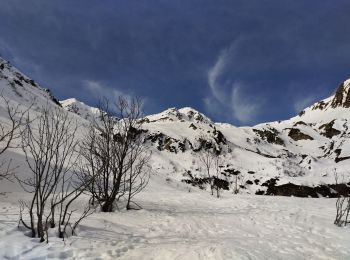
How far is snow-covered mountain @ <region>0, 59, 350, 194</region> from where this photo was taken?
1107 inches

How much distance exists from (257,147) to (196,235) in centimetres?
3519

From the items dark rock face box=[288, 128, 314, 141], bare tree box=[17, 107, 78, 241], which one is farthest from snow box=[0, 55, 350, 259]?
dark rock face box=[288, 128, 314, 141]

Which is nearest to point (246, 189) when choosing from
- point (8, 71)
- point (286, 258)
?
point (286, 258)

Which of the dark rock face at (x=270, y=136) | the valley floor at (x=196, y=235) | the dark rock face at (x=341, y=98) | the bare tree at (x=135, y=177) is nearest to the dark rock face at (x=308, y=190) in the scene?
the bare tree at (x=135, y=177)

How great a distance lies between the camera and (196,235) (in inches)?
→ 322

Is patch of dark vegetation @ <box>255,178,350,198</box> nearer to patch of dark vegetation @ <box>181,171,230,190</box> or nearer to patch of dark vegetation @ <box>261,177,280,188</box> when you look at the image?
patch of dark vegetation @ <box>261,177,280,188</box>

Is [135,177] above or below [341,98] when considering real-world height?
below

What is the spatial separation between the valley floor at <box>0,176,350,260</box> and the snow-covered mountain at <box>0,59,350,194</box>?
933cm

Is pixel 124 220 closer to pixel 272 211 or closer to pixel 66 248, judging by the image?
pixel 66 248

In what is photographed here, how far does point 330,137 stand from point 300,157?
453 inches

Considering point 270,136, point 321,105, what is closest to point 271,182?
point 270,136

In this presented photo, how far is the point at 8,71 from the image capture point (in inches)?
2181

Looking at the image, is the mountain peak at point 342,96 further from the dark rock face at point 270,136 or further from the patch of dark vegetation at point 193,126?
the patch of dark vegetation at point 193,126

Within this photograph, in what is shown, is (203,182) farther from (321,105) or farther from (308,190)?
(321,105)
